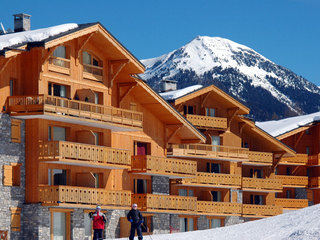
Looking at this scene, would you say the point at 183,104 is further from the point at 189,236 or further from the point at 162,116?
the point at 189,236

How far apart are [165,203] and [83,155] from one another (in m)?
9.99

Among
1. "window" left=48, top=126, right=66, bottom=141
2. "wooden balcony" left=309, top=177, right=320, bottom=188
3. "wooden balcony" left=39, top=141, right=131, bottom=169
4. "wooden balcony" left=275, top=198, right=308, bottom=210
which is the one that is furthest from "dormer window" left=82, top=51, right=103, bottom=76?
"wooden balcony" left=309, top=177, right=320, bottom=188

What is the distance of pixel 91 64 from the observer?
62750 mm

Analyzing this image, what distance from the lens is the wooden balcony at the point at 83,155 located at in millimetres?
57156

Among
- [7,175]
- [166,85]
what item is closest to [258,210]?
[166,85]

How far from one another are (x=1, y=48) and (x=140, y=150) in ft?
51.1

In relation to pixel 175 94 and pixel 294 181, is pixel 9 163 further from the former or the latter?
pixel 294 181

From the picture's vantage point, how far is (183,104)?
7850cm

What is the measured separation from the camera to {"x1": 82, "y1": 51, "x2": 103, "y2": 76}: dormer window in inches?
2450

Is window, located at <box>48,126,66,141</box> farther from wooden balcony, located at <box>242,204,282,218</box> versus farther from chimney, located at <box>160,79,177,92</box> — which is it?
wooden balcony, located at <box>242,204,282,218</box>

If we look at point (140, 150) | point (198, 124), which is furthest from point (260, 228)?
point (198, 124)

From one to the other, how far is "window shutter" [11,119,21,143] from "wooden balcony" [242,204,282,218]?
2766 centimetres

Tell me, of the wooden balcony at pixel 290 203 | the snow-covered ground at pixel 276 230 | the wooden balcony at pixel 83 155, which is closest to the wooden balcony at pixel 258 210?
the wooden balcony at pixel 290 203

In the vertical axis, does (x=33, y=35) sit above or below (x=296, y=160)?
above
